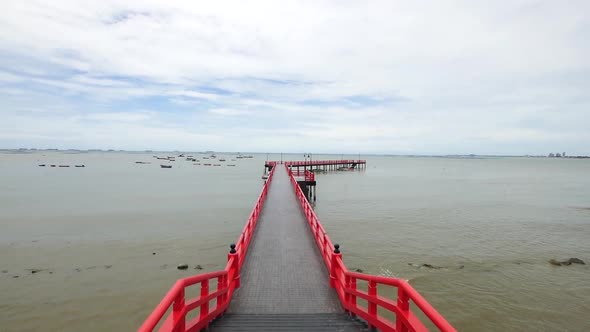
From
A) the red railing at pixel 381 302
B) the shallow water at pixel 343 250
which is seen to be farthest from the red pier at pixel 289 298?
the shallow water at pixel 343 250

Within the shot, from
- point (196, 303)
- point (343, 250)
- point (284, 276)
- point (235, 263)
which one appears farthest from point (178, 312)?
point (343, 250)

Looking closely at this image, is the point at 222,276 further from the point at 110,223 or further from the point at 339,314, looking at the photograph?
the point at 110,223

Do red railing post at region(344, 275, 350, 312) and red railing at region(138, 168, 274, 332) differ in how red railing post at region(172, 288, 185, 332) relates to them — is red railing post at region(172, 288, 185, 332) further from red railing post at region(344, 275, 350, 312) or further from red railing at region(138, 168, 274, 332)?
red railing post at region(344, 275, 350, 312)

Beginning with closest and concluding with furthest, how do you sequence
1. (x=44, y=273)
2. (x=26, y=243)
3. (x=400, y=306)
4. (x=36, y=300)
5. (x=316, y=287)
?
(x=400, y=306)
(x=316, y=287)
(x=36, y=300)
(x=44, y=273)
(x=26, y=243)

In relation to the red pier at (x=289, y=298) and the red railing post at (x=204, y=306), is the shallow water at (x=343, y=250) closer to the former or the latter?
the red pier at (x=289, y=298)

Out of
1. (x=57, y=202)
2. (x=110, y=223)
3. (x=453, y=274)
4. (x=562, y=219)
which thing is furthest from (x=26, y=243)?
(x=562, y=219)

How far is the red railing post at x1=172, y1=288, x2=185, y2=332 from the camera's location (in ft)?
15.0

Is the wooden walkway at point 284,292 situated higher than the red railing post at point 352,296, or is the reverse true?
the red railing post at point 352,296

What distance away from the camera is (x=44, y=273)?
1321cm

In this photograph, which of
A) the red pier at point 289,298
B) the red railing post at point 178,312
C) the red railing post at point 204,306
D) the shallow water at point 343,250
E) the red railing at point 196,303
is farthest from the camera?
the shallow water at point 343,250

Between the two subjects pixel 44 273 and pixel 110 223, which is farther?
pixel 110 223

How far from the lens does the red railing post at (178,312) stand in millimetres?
4582

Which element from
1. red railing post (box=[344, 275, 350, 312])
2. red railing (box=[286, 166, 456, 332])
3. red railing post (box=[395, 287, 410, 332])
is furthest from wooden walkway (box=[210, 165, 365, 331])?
red railing post (box=[395, 287, 410, 332])

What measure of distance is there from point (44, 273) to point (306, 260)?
38.8 ft
